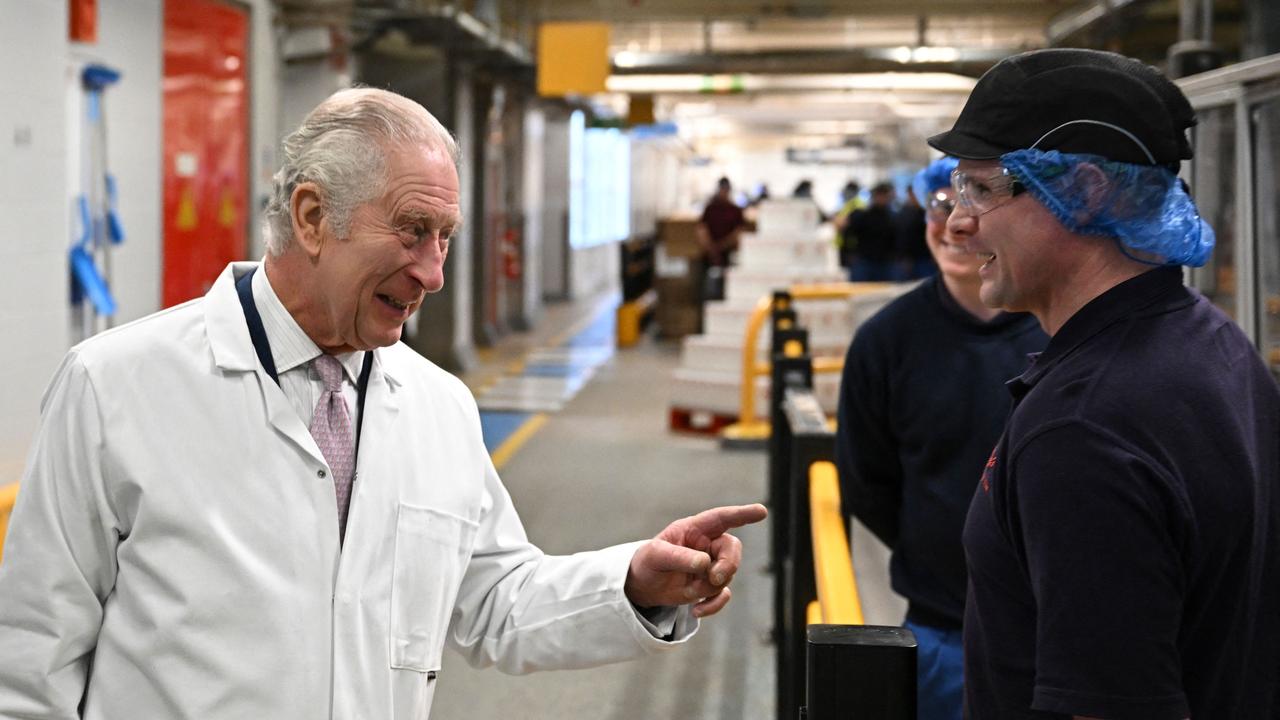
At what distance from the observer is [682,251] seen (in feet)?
53.5

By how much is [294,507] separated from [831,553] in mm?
1239

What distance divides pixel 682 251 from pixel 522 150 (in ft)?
9.23

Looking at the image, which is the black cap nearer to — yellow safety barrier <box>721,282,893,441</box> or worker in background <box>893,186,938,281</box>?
yellow safety barrier <box>721,282,893,441</box>

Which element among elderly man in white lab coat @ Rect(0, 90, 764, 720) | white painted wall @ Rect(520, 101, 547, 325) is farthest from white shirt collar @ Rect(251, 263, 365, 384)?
white painted wall @ Rect(520, 101, 547, 325)

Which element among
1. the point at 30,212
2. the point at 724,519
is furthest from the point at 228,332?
the point at 30,212

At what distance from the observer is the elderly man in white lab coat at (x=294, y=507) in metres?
1.71

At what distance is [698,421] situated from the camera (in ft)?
33.1

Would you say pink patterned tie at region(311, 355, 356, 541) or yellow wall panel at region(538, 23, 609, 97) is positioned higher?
yellow wall panel at region(538, 23, 609, 97)

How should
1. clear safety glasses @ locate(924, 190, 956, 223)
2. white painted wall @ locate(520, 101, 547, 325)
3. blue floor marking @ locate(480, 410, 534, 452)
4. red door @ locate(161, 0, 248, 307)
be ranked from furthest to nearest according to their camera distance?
white painted wall @ locate(520, 101, 547, 325)
blue floor marking @ locate(480, 410, 534, 452)
red door @ locate(161, 0, 248, 307)
clear safety glasses @ locate(924, 190, 956, 223)

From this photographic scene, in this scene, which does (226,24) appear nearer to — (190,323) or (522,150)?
(190,323)

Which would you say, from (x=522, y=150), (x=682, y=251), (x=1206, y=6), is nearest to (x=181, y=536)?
(x=1206, y=6)

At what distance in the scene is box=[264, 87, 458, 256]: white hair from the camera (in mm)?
1820

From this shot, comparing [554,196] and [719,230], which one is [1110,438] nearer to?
[719,230]

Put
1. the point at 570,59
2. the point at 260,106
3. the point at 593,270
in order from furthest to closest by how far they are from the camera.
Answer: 1. the point at 593,270
2. the point at 570,59
3. the point at 260,106
